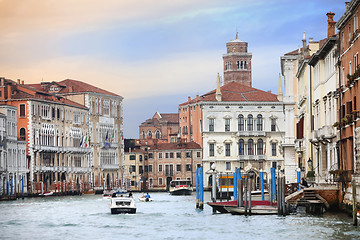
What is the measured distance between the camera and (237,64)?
455 ft

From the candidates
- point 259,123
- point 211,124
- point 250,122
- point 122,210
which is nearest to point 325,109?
point 122,210

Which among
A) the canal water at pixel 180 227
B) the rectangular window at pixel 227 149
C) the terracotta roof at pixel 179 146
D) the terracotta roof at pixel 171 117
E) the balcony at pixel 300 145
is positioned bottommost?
the canal water at pixel 180 227

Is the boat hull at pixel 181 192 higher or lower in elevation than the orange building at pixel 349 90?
lower

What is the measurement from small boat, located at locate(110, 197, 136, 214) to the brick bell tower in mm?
90153

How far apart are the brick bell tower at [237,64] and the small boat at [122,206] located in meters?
90.2

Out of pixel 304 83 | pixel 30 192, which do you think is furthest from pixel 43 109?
pixel 304 83

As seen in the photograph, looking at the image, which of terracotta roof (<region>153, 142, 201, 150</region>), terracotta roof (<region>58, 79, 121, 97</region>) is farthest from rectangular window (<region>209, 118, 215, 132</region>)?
terracotta roof (<region>153, 142, 201, 150</region>)

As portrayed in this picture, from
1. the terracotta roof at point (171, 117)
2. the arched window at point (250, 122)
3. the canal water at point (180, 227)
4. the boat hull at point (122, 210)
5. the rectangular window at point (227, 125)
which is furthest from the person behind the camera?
the terracotta roof at point (171, 117)

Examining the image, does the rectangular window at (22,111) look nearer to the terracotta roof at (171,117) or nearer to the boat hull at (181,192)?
the boat hull at (181,192)

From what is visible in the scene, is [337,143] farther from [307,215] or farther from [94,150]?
[94,150]

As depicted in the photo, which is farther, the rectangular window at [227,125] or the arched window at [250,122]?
the arched window at [250,122]

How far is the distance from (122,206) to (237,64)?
302 ft

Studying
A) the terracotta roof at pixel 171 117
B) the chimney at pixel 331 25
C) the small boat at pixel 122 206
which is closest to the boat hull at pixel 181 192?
the small boat at pixel 122 206

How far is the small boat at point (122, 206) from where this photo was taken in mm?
48000
